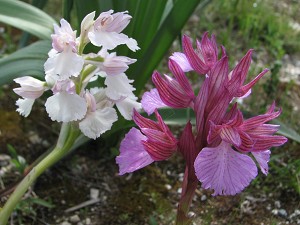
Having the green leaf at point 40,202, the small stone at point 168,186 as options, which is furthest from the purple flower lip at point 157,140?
the small stone at point 168,186

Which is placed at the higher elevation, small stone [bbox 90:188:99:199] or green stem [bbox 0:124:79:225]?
green stem [bbox 0:124:79:225]

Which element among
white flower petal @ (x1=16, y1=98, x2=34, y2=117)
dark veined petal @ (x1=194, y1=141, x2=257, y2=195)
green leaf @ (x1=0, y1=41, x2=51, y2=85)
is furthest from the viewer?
green leaf @ (x1=0, y1=41, x2=51, y2=85)

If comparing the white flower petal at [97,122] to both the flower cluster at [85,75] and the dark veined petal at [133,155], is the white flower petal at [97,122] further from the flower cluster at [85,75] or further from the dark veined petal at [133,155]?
the dark veined petal at [133,155]

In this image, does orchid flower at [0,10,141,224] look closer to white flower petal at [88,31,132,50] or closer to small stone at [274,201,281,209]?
white flower petal at [88,31,132,50]

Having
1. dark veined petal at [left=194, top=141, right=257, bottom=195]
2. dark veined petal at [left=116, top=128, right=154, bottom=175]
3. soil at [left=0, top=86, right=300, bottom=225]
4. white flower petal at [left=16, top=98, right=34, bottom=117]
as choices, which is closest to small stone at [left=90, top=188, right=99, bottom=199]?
soil at [left=0, top=86, right=300, bottom=225]

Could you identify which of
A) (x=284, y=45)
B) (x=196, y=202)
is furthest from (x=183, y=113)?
(x=284, y=45)

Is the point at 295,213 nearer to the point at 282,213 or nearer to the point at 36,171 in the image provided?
the point at 282,213

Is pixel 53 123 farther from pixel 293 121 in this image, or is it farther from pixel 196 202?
pixel 293 121
